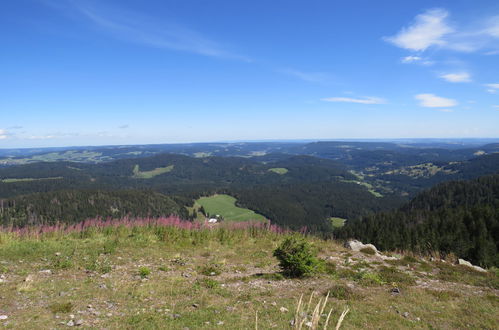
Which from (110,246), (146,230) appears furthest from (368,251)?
(110,246)

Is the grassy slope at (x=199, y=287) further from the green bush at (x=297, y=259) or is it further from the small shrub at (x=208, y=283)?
the green bush at (x=297, y=259)

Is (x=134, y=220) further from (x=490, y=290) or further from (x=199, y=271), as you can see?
(x=490, y=290)

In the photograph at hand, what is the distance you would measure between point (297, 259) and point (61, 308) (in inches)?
389

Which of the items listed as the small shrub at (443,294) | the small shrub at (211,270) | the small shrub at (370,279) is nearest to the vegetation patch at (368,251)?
the small shrub at (370,279)

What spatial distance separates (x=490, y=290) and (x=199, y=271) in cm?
1451

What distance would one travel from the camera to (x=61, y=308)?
8.71m

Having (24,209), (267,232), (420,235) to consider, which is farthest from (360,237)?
(24,209)

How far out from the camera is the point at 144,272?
1269cm

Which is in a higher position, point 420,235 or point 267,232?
point 267,232

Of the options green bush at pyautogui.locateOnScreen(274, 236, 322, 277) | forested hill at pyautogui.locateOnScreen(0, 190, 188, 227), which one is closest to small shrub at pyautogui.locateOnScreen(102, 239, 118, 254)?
green bush at pyautogui.locateOnScreen(274, 236, 322, 277)

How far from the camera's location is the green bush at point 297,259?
13.4 meters

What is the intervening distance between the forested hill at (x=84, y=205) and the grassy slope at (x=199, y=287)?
140665 millimetres

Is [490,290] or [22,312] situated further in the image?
[490,290]

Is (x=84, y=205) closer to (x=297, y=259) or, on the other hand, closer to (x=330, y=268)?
(x=330, y=268)
